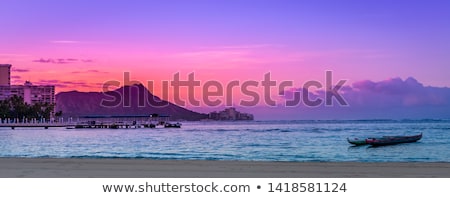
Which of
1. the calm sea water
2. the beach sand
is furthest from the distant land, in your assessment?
the beach sand

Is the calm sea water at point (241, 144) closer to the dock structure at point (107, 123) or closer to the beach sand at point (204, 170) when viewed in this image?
the dock structure at point (107, 123)

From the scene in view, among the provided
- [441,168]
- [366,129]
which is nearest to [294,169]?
[441,168]

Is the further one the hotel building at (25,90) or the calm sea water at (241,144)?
the calm sea water at (241,144)

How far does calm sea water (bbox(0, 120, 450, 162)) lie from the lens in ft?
64.7

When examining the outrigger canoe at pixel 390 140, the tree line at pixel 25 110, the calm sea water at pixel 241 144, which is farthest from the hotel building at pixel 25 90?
the outrigger canoe at pixel 390 140

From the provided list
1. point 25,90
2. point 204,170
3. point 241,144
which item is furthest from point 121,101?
point 241,144

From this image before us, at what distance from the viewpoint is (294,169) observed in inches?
348

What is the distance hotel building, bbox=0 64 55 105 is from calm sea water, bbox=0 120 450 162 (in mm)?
2949

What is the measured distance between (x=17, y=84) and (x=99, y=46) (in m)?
2.16

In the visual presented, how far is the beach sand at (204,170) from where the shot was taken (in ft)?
25.9

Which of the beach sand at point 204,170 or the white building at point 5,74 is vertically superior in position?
the white building at point 5,74

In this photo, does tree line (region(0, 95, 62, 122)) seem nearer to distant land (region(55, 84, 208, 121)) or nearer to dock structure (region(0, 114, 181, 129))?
dock structure (region(0, 114, 181, 129))

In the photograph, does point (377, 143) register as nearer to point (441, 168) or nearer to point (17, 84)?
point (17, 84)

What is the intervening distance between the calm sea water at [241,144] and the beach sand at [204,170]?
8.11 m
